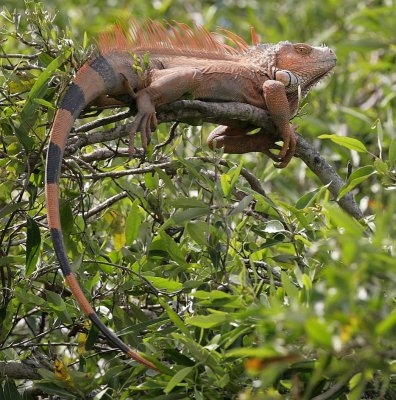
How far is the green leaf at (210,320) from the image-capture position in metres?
3.45

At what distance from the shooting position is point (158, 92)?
4918mm

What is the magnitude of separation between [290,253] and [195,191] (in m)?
1.12

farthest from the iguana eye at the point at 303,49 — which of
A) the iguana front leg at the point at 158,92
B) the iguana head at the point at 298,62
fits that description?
the iguana front leg at the point at 158,92

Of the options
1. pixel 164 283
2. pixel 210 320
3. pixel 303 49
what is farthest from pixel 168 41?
pixel 210 320

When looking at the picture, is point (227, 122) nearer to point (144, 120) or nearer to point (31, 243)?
point (144, 120)

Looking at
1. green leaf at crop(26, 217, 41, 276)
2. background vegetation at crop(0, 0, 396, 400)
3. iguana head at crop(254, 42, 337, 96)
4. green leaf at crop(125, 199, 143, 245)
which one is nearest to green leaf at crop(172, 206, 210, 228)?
background vegetation at crop(0, 0, 396, 400)

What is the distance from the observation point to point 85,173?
16.7ft

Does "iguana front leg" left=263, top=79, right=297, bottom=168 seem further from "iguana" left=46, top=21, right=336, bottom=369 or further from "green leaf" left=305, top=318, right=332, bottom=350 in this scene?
"green leaf" left=305, top=318, right=332, bottom=350

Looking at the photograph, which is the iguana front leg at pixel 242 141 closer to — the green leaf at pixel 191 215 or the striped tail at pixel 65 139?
the striped tail at pixel 65 139

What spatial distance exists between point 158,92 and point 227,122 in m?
0.59

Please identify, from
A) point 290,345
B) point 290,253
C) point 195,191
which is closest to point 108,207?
point 195,191

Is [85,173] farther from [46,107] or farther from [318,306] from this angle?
[318,306]

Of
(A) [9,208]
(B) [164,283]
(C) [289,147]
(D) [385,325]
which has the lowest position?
(C) [289,147]

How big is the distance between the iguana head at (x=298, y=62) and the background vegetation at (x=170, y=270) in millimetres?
536
